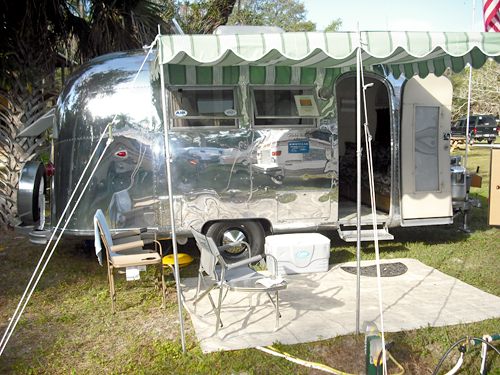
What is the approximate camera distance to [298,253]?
555 centimetres

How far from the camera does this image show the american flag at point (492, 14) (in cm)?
643

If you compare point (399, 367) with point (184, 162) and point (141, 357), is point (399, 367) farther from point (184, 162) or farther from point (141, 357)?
point (184, 162)

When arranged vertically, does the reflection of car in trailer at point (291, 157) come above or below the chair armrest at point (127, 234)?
above

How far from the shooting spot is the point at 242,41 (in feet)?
12.0

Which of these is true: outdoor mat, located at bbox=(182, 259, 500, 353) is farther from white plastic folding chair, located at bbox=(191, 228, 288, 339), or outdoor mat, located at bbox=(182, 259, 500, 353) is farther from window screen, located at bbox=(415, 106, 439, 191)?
window screen, located at bbox=(415, 106, 439, 191)

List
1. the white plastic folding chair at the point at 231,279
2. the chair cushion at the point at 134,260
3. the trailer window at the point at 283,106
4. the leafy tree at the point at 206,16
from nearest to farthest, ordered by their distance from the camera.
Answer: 1. the white plastic folding chair at the point at 231,279
2. the chair cushion at the point at 134,260
3. the trailer window at the point at 283,106
4. the leafy tree at the point at 206,16

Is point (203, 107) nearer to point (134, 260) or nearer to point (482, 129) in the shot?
point (134, 260)

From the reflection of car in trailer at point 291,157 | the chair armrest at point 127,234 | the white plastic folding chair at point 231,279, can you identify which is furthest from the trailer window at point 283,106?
the white plastic folding chair at point 231,279

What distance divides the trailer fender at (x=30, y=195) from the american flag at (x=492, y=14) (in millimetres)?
6752

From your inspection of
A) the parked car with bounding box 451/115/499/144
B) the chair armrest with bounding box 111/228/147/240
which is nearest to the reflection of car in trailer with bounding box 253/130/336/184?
the chair armrest with bounding box 111/228/147/240

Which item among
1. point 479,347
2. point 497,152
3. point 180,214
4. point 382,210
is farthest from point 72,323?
point 497,152

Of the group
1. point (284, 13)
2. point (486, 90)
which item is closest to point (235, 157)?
point (486, 90)

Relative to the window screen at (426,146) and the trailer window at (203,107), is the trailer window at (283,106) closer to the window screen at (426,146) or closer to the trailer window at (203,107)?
the trailer window at (203,107)

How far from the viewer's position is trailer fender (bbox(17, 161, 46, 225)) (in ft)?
20.1
